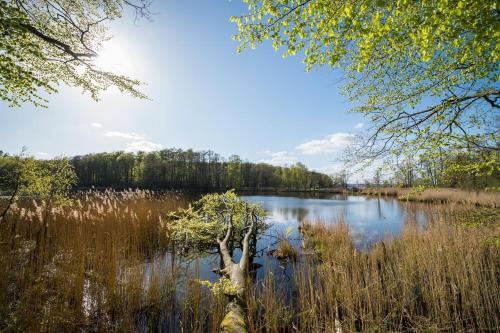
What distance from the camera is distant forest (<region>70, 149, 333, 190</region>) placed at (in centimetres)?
6356

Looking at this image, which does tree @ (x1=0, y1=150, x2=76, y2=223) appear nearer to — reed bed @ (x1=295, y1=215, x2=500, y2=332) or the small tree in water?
the small tree in water

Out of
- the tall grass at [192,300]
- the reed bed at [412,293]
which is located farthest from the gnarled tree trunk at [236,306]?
the reed bed at [412,293]

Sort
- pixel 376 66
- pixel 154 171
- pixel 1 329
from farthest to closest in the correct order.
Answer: pixel 154 171 → pixel 376 66 → pixel 1 329

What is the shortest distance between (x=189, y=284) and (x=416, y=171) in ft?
14.8

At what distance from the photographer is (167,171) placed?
65.2 metres

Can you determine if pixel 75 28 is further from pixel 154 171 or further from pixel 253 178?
pixel 253 178

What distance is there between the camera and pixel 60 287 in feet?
11.9

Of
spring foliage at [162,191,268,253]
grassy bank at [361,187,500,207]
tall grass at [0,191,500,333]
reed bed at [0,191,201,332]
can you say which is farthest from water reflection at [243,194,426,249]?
reed bed at [0,191,201,332]

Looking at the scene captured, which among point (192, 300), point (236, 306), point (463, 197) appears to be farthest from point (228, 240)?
point (463, 197)

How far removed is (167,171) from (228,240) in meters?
62.6

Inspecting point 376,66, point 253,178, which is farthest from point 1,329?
point 253,178

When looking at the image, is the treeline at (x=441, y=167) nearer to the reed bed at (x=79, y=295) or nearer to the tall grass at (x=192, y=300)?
the tall grass at (x=192, y=300)

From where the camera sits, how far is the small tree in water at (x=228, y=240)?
142 inches

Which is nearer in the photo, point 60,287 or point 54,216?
point 60,287
